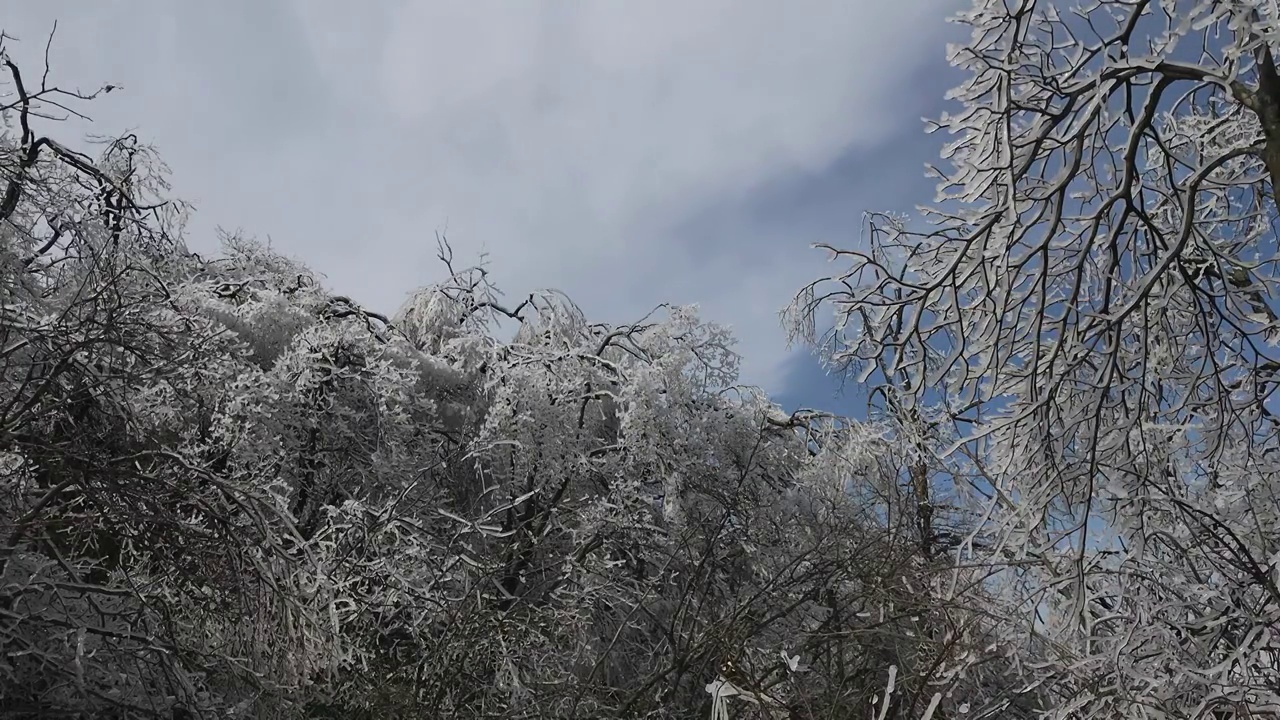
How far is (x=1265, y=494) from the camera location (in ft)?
15.8

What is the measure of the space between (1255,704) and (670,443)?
5.42 meters

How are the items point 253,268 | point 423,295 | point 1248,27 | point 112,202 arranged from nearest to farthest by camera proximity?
point 1248,27, point 112,202, point 253,268, point 423,295

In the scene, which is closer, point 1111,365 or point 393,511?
point 1111,365

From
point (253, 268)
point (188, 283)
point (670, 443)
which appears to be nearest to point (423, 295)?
point (253, 268)

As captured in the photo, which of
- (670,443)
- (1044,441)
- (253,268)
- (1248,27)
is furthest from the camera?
(253,268)

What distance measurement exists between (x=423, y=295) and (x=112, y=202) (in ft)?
15.4

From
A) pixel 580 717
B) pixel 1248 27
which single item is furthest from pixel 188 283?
pixel 1248 27

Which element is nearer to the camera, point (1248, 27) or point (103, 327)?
point (1248, 27)

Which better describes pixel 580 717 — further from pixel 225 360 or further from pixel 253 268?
pixel 253 268

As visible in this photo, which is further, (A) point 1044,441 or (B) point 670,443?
(B) point 670,443

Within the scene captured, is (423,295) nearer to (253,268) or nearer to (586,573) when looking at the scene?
(253,268)


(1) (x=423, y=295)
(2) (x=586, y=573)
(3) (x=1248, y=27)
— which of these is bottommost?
(2) (x=586, y=573)

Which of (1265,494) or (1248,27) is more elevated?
(1248,27)

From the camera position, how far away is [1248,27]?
11.8 feet
